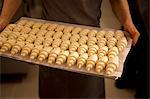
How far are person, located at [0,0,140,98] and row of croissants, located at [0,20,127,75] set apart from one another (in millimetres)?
44

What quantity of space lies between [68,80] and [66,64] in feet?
0.61

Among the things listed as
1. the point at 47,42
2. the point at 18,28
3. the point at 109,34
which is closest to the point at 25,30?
the point at 18,28

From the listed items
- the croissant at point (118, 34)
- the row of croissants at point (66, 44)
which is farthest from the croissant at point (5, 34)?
the croissant at point (118, 34)

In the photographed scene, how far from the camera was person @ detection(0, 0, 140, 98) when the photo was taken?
3.59 feet

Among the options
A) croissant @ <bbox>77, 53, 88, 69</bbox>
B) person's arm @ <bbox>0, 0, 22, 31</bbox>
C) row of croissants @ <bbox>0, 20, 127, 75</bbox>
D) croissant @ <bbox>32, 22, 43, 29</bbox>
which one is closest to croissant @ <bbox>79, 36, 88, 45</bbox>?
row of croissants @ <bbox>0, 20, 127, 75</bbox>

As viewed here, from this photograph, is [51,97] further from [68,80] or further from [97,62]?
[97,62]

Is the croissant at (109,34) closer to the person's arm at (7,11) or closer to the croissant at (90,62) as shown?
the croissant at (90,62)

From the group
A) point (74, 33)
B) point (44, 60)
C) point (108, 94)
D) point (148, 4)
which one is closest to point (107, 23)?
point (108, 94)

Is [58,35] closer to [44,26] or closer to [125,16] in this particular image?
[44,26]

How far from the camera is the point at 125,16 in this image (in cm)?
111

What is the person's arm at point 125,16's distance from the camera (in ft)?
3.52

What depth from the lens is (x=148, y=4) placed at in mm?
1295

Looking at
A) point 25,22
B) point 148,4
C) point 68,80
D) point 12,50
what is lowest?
point 68,80

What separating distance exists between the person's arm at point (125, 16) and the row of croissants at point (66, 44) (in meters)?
0.04
